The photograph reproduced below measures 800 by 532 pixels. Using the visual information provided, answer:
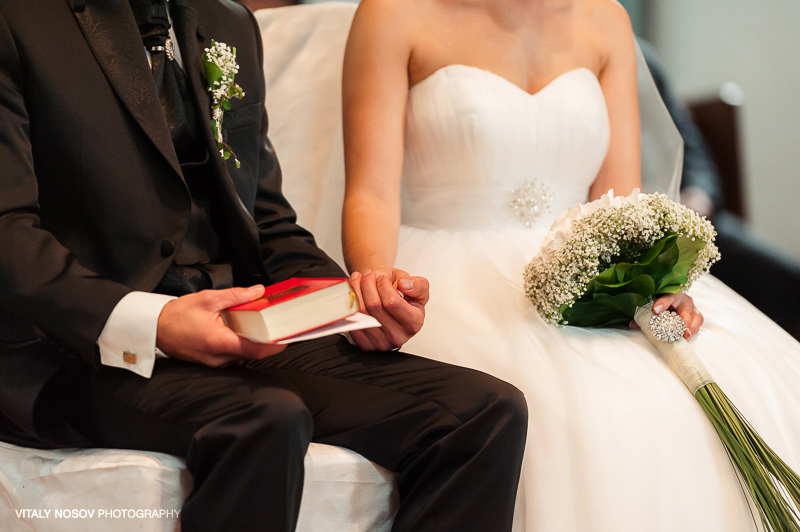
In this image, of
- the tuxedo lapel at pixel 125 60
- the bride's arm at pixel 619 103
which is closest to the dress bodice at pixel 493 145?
the bride's arm at pixel 619 103

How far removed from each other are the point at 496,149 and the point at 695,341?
2.01 ft

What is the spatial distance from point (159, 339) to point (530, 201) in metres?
0.97

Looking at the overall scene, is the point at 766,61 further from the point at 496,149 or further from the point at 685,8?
the point at 496,149

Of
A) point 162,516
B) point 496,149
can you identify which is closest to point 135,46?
point 162,516

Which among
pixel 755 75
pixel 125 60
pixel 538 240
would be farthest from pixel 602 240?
pixel 755 75

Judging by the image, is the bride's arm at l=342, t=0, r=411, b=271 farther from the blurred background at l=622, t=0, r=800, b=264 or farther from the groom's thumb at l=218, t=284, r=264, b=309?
the blurred background at l=622, t=0, r=800, b=264

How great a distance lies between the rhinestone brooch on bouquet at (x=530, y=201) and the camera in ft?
5.67

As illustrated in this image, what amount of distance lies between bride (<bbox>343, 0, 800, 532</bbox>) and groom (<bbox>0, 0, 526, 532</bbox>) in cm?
15

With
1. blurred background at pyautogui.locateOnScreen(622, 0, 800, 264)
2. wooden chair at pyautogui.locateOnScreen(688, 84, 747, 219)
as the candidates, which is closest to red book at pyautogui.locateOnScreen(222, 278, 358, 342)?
wooden chair at pyautogui.locateOnScreen(688, 84, 747, 219)

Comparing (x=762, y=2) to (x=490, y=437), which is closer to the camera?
(x=490, y=437)

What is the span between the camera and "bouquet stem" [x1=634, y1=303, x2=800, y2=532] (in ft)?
3.60

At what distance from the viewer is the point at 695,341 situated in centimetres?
136

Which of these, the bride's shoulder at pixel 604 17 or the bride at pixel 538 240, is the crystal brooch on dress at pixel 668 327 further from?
the bride's shoulder at pixel 604 17

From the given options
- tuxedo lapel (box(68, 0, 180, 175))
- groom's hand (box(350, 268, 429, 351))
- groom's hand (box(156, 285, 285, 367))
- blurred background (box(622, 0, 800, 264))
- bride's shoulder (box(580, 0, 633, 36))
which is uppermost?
tuxedo lapel (box(68, 0, 180, 175))
